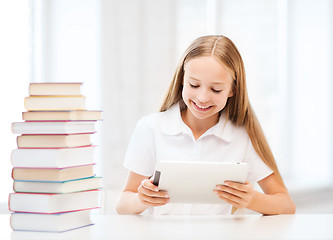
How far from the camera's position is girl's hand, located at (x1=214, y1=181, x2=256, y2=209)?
160cm

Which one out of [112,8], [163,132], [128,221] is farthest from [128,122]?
[128,221]

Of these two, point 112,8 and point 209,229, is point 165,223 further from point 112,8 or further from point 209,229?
point 112,8

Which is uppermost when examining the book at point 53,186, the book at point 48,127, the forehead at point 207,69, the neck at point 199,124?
the forehead at point 207,69

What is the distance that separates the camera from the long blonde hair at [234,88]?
1.87m

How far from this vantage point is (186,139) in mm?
2039

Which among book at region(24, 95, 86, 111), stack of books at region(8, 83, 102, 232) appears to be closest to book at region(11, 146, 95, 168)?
stack of books at region(8, 83, 102, 232)

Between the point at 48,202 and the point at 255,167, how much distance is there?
932mm

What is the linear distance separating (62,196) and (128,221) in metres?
0.25

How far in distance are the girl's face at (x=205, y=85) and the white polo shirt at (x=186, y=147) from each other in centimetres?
18

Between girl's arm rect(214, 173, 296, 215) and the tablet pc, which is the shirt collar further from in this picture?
the tablet pc

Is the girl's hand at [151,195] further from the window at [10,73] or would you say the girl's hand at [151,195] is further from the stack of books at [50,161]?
the window at [10,73]

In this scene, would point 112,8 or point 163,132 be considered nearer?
point 163,132

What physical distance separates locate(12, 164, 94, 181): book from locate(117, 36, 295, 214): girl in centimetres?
45

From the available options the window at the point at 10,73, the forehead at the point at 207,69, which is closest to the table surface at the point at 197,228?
the forehead at the point at 207,69
